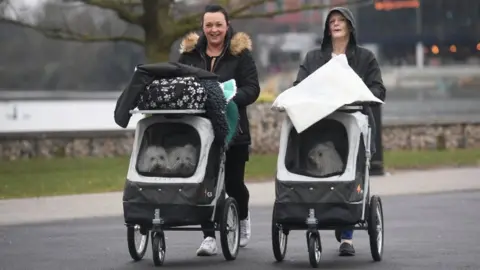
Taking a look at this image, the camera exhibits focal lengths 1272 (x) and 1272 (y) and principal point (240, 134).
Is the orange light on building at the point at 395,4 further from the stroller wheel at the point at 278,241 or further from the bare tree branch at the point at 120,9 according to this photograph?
the stroller wheel at the point at 278,241

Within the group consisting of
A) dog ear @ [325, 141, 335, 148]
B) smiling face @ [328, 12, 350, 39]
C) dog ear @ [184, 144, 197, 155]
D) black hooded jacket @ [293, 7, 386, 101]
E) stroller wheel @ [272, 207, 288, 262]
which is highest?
smiling face @ [328, 12, 350, 39]

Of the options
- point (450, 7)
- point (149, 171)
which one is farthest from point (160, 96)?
point (450, 7)

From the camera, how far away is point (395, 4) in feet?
125

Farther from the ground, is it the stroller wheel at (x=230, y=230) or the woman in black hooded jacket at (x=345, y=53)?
the woman in black hooded jacket at (x=345, y=53)

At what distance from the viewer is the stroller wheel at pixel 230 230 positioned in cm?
910

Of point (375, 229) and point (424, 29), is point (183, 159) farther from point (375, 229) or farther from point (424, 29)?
point (424, 29)

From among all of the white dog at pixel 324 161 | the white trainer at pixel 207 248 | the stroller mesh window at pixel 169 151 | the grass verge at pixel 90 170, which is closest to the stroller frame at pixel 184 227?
the stroller mesh window at pixel 169 151

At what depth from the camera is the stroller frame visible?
886cm

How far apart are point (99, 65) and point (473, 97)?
Answer: 17937 mm

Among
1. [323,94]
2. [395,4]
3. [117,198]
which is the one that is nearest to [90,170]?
[117,198]

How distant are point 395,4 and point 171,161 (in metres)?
29.7

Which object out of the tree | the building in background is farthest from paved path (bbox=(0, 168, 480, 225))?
the building in background

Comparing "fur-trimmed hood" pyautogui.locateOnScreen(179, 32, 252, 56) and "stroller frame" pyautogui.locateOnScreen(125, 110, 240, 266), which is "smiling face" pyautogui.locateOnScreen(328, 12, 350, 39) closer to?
"fur-trimmed hood" pyautogui.locateOnScreen(179, 32, 252, 56)

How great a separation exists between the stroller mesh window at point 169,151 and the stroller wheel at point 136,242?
468 mm
